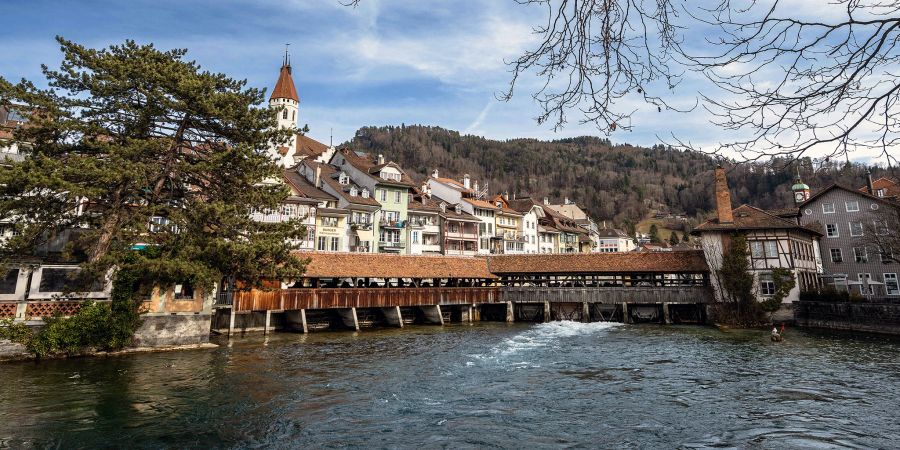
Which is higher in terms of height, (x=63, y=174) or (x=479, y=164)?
(x=479, y=164)

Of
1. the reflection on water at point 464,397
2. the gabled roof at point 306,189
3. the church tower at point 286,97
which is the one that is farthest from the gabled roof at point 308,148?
the reflection on water at point 464,397

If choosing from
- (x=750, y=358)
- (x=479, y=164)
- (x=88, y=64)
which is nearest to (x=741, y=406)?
(x=750, y=358)

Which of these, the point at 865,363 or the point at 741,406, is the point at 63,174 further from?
the point at 865,363

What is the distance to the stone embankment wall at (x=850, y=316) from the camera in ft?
78.6

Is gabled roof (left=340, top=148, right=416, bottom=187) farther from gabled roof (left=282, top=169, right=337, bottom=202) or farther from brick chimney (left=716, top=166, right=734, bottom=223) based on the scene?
brick chimney (left=716, top=166, right=734, bottom=223)

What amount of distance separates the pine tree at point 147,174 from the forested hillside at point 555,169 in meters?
100.0

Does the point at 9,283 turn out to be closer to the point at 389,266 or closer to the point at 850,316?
the point at 389,266

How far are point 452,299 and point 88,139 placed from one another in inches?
924

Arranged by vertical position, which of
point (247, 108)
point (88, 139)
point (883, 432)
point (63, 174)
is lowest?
point (883, 432)

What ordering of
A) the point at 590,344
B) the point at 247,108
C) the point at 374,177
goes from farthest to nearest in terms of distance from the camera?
the point at 374,177
the point at 590,344
the point at 247,108

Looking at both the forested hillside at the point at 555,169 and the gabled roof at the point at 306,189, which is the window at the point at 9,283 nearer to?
the gabled roof at the point at 306,189

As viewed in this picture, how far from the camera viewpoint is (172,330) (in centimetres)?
2014

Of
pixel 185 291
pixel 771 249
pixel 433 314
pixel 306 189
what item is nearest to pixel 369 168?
pixel 306 189

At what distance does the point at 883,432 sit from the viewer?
31.3 feet
